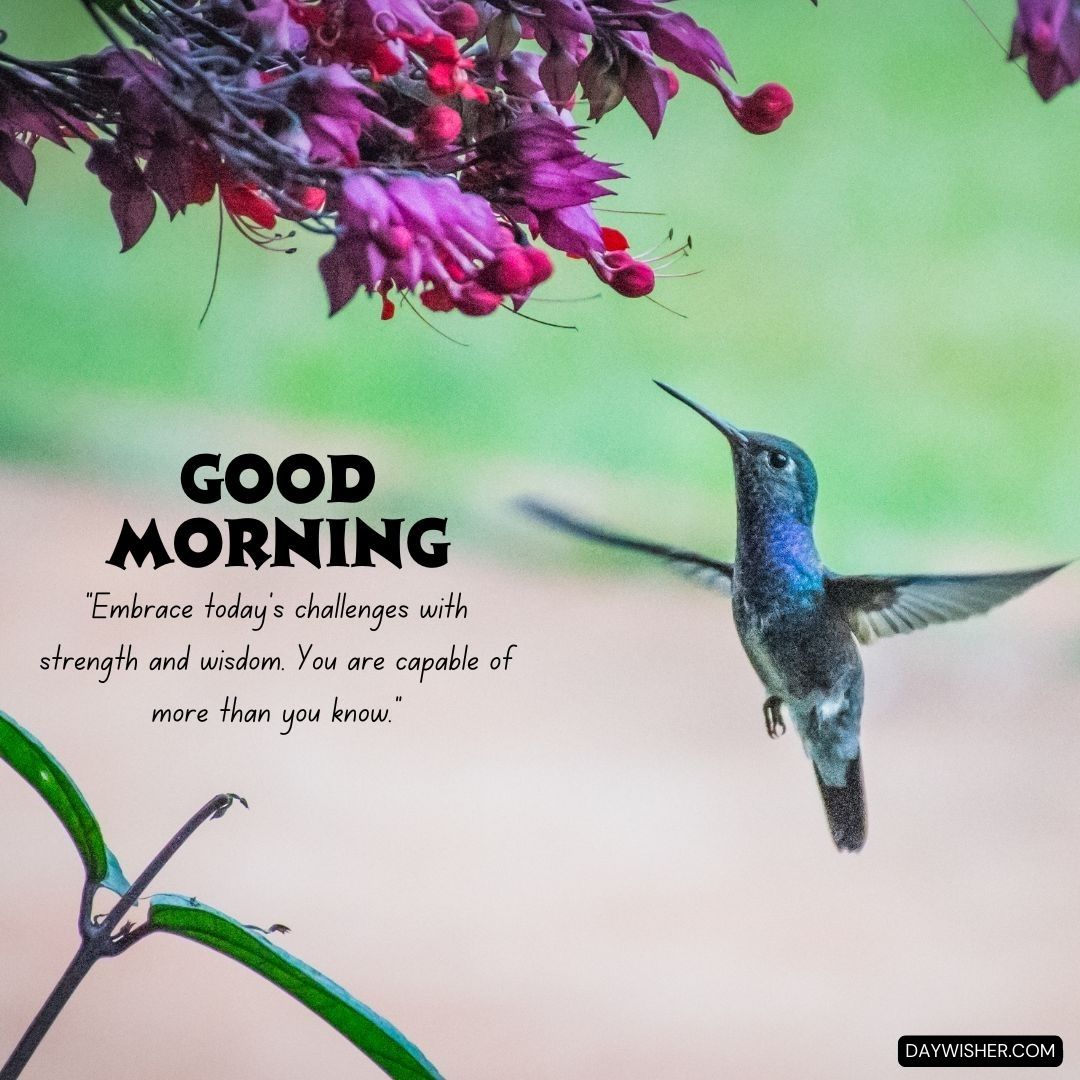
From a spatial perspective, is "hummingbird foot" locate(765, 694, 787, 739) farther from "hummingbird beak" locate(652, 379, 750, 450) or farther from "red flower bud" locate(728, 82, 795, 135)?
"red flower bud" locate(728, 82, 795, 135)

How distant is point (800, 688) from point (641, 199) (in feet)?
2.19

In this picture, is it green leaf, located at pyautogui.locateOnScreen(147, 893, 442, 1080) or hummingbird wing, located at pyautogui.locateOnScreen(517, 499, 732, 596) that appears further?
hummingbird wing, located at pyautogui.locateOnScreen(517, 499, 732, 596)

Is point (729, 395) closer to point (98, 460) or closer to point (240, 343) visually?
point (240, 343)

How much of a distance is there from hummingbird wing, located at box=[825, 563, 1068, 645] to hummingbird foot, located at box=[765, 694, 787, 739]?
0.14 m

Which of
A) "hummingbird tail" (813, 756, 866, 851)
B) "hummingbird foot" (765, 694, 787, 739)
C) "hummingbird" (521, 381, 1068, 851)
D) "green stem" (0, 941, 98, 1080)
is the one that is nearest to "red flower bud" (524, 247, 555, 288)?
"hummingbird" (521, 381, 1068, 851)

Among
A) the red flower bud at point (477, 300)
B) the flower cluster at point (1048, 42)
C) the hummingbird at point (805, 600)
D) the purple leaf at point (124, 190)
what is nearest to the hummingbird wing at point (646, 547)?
the hummingbird at point (805, 600)

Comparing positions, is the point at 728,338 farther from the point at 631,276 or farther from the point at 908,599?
the point at 908,599

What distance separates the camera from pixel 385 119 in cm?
127

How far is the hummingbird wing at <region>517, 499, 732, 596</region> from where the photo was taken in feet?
4.68

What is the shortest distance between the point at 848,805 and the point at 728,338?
63 centimetres

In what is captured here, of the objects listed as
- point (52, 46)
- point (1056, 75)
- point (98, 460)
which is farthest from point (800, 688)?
point (52, 46)

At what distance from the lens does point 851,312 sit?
1439mm

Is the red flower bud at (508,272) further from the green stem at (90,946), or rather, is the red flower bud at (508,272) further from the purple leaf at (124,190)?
the green stem at (90,946)

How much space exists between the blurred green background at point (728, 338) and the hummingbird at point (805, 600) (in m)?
0.03
